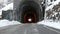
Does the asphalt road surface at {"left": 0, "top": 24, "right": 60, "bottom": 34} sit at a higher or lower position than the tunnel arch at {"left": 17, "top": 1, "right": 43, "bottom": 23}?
lower

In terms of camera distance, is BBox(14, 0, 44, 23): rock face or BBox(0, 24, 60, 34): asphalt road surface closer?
BBox(0, 24, 60, 34): asphalt road surface

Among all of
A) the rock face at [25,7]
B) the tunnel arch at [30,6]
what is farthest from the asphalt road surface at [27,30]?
the tunnel arch at [30,6]

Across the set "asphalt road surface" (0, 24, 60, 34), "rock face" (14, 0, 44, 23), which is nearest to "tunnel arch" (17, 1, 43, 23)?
"rock face" (14, 0, 44, 23)

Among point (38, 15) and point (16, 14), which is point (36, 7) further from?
point (16, 14)

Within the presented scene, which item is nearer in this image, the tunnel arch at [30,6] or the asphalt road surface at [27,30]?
the asphalt road surface at [27,30]

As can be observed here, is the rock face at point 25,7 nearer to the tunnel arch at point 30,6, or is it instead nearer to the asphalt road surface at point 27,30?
the tunnel arch at point 30,6

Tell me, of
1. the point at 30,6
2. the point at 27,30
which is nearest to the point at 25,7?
the point at 30,6

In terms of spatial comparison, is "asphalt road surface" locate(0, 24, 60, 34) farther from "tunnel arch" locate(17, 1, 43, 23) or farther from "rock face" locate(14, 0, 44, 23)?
"tunnel arch" locate(17, 1, 43, 23)

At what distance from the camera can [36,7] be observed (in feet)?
207

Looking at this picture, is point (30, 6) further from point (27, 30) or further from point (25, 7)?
point (27, 30)

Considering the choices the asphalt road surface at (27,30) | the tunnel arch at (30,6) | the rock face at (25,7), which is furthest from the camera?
the tunnel arch at (30,6)

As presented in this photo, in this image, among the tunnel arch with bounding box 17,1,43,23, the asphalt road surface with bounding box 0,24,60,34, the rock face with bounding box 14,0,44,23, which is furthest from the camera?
the tunnel arch with bounding box 17,1,43,23

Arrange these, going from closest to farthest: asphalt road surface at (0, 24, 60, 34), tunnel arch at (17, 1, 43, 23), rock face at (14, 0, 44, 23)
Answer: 1. asphalt road surface at (0, 24, 60, 34)
2. rock face at (14, 0, 44, 23)
3. tunnel arch at (17, 1, 43, 23)

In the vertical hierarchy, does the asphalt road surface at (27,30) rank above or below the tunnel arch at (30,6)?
below
